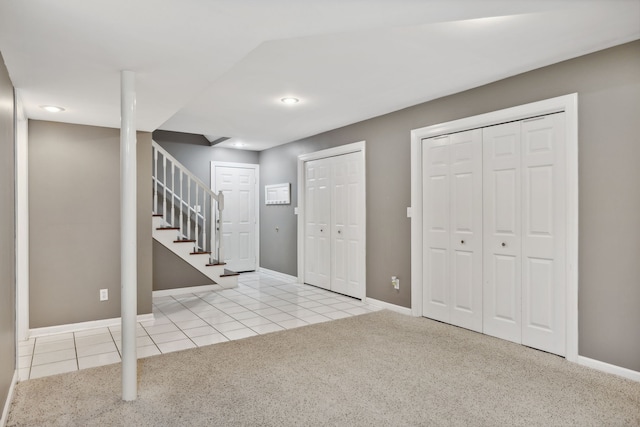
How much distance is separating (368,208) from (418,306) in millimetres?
1406

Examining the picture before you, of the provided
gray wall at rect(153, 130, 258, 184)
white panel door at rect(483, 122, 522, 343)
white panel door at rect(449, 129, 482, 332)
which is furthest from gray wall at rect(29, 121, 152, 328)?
white panel door at rect(483, 122, 522, 343)

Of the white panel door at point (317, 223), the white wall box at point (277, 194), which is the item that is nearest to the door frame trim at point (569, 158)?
the white panel door at point (317, 223)

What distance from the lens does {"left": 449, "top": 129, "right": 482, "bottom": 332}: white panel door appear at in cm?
383

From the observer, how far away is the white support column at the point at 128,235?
2.55 metres

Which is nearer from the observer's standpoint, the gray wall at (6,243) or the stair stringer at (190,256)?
the gray wall at (6,243)

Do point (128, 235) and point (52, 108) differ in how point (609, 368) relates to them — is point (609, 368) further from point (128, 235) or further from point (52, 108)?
point (52, 108)

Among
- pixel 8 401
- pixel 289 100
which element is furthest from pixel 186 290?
pixel 8 401

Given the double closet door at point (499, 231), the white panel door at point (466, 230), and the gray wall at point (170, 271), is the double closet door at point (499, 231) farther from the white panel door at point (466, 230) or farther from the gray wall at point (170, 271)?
the gray wall at point (170, 271)

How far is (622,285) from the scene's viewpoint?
2.82m

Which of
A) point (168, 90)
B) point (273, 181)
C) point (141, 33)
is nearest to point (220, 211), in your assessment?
point (273, 181)

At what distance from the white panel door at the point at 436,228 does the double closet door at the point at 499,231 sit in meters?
0.01

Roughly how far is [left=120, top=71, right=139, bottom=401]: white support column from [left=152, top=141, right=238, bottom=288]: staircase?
2956 millimetres

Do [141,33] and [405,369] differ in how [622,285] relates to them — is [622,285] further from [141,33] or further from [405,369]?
[141,33]

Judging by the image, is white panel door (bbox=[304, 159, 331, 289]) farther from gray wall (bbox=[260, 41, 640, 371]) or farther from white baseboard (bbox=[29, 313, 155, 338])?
gray wall (bbox=[260, 41, 640, 371])
